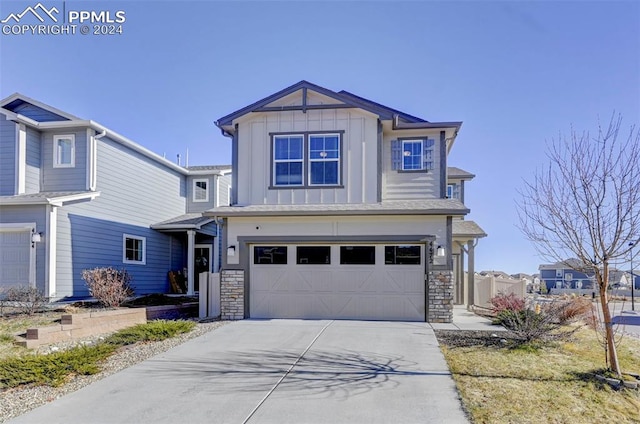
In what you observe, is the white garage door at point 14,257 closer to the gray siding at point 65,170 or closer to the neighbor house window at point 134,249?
the gray siding at point 65,170

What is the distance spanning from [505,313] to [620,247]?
479 cm

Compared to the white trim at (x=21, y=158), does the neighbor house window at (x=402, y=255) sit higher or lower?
lower

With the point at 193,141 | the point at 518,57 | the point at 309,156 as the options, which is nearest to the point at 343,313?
the point at 309,156

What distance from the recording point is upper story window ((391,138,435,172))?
13.0 meters

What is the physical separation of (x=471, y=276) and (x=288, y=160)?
759 centimetres

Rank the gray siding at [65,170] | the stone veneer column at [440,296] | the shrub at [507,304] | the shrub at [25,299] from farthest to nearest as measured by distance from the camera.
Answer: the gray siding at [65,170]
the stone veneer column at [440,296]
the shrub at [25,299]
the shrub at [507,304]

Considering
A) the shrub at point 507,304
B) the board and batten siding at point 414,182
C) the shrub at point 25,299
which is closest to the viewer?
the shrub at point 507,304

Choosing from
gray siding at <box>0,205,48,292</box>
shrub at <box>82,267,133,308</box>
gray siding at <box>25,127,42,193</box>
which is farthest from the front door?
gray siding at <box>0,205,48,292</box>

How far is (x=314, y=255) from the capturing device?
40.1 feet

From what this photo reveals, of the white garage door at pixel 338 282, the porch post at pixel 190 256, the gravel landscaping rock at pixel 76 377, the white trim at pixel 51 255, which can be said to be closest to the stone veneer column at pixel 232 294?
the white garage door at pixel 338 282

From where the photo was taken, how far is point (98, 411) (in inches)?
208

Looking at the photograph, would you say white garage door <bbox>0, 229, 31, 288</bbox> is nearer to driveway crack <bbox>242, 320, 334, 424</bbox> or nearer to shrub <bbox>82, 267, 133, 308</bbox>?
shrub <bbox>82, 267, 133, 308</bbox>

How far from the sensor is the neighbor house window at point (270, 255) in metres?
12.3

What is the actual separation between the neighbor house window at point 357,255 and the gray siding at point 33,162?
10.6 m
